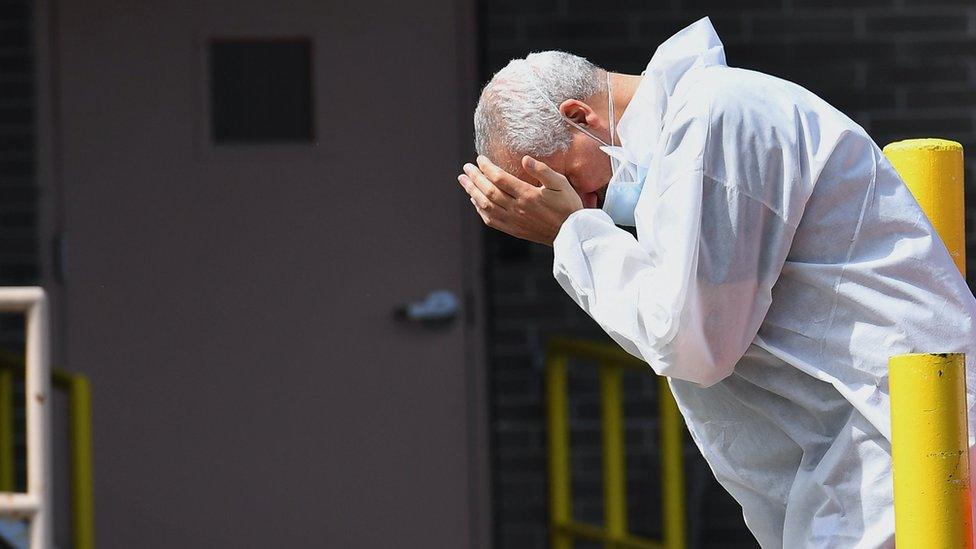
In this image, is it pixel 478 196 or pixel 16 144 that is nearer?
pixel 478 196

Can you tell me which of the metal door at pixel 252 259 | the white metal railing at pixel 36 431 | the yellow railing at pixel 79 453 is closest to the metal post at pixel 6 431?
the metal door at pixel 252 259

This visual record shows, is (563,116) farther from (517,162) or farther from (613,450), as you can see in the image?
(613,450)

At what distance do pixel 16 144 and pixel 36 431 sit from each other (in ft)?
8.49

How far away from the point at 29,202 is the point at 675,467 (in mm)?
2280

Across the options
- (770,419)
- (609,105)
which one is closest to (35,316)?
(609,105)

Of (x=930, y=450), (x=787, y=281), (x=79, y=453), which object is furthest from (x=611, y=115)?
(x=79, y=453)

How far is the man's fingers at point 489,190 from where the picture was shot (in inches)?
105

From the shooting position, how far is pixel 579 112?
2758mm

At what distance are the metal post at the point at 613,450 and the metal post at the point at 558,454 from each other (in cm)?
18

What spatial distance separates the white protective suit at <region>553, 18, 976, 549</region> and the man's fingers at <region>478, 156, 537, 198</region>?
0.11 meters

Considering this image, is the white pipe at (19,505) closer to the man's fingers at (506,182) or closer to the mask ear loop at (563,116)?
the man's fingers at (506,182)

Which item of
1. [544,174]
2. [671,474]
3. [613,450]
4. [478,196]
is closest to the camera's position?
[544,174]

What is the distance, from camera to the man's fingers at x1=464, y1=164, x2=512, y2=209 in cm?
268

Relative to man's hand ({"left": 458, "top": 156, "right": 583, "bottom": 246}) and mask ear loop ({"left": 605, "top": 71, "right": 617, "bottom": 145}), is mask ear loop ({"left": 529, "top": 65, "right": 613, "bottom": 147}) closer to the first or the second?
mask ear loop ({"left": 605, "top": 71, "right": 617, "bottom": 145})
